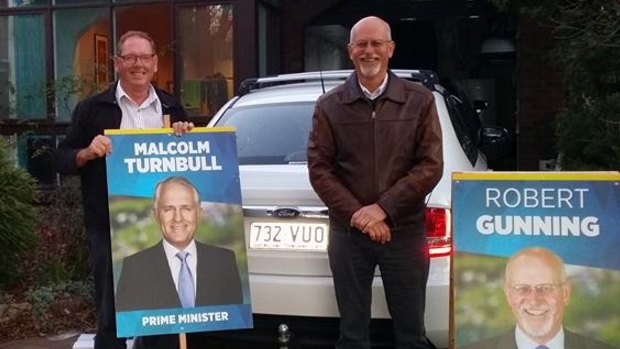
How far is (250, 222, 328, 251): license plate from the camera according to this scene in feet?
12.6

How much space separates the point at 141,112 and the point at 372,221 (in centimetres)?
131

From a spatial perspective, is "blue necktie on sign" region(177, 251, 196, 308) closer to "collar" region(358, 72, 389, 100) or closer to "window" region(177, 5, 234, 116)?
"collar" region(358, 72, 389, 100)

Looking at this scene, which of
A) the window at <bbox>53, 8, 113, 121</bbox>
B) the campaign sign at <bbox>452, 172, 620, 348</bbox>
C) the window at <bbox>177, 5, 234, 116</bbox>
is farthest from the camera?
the window at <bbox>53, 8, 113, 121</bbox>

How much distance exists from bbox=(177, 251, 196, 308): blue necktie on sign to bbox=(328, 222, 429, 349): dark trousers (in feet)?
2.25

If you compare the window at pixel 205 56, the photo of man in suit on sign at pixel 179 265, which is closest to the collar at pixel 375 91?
the photo of man in suit on sign at pixel 179 265

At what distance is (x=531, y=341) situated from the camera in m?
3.24

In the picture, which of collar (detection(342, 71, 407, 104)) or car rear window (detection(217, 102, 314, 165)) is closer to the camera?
collar (detection(342, 71, 407, 104))

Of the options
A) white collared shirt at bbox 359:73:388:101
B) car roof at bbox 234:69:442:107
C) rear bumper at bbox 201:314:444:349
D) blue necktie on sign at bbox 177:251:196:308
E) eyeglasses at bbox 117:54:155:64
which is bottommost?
rear bumper at bbox 201:314:444:349

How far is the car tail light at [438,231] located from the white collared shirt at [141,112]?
141cm

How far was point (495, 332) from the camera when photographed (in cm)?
329

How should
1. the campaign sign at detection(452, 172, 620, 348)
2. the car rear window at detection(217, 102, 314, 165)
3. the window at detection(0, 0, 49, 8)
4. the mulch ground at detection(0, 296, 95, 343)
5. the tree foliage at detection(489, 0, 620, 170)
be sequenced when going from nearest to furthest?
the campaign sign at detection(452, 172, 620, 348) → the car rear window at detection(217, 102, 314, 165) → the mulch ground at detection(0, 296, 95, 343) → the tree foliage at detection(489, 0, 620, 170) → the window at detection(0, 0, 49, 8)

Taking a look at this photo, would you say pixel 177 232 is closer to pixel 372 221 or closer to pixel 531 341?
pixel 372 221

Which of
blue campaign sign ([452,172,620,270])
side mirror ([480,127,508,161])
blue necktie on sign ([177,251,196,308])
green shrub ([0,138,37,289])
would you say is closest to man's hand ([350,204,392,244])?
blue campaign sign ([452,172,620,270])

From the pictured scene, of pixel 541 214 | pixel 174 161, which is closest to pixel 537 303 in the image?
pixel 541 214
